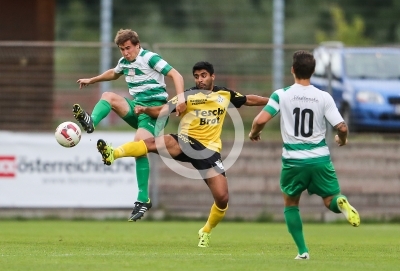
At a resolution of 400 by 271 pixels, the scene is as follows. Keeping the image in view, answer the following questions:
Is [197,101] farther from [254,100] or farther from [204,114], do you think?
[254,100]

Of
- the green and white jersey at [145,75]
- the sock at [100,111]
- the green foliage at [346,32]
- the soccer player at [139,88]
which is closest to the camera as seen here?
the sock at [100,111]

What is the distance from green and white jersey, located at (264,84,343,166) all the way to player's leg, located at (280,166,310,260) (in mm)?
91

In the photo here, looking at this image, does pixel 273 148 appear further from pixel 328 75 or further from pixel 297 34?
pixel 297 34

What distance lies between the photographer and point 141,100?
11.6m

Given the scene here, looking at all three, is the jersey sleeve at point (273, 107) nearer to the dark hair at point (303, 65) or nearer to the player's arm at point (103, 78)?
the dark hair at point (303, 65)

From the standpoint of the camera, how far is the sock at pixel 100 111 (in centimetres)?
1114

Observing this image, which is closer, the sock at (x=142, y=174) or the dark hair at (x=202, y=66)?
the dark hair at (x=202, y=66)

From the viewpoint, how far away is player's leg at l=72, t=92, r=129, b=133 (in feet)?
35.7

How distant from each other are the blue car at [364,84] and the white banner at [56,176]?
165 inches

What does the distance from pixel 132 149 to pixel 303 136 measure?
2.64 metres

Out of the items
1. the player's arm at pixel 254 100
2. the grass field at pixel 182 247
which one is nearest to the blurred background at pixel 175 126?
the grass field at pixel 182 247

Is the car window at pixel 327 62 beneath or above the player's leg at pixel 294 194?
above

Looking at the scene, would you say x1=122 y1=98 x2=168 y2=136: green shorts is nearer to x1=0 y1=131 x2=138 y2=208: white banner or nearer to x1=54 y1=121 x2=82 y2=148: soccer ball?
x1=54 y1=121 x2=82 y2=148: soccer ball

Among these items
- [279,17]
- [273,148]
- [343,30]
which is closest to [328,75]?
[273,148]
